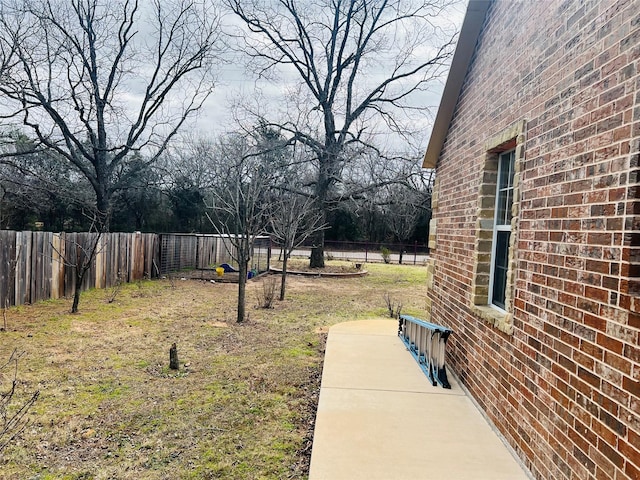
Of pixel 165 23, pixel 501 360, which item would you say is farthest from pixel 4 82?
pixel 501 360

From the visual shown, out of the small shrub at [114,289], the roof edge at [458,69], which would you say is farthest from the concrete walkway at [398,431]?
the small shrub at [114,289]

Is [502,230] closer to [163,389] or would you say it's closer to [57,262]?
[163,389]

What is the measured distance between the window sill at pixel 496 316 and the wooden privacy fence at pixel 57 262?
8537 mm

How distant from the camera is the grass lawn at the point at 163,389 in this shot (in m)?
3.21

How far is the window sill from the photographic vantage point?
319cm

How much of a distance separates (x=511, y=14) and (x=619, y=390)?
324cm

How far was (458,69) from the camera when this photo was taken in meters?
4.84

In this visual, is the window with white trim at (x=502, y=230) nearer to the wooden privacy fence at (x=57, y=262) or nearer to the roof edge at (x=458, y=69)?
the roof edge at (x=458, y=69)

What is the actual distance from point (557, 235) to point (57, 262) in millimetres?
10616

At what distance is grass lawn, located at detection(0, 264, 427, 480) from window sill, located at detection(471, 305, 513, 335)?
6.30 feet

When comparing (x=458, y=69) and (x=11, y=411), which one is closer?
(x=11, y=411)

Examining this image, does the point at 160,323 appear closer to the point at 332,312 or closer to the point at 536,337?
the point at 332,312

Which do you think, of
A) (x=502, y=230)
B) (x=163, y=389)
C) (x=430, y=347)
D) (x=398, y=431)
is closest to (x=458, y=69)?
(x=502, y=230)

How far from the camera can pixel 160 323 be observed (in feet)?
25.9
